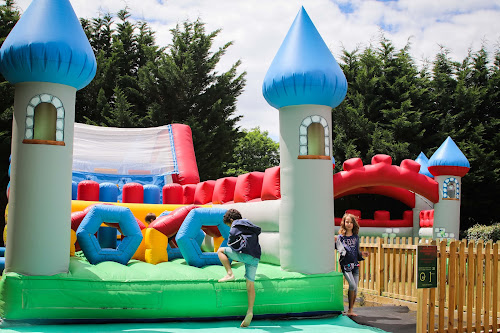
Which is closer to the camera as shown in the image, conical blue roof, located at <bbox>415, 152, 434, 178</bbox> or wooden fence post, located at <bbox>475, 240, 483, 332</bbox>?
wooden fence post, located at <bbox>475, 240, 483, 332</bbox>

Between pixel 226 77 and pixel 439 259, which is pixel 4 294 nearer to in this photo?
pixel 439 259

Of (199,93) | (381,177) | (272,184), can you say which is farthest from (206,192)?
(199,93)

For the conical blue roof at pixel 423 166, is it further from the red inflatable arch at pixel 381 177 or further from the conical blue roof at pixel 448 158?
the red inflatable arch at pixel 381 177

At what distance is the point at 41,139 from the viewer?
5.68 metres

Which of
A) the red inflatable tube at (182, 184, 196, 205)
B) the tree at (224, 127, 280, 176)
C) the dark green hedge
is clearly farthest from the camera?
the tree at (224, 127, 280, 176)

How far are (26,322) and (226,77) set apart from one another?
59.9 ft

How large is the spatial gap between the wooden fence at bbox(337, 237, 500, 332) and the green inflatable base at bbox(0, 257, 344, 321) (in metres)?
1.15

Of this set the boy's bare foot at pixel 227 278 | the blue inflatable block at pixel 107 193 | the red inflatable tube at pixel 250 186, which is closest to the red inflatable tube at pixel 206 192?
the blue inflatable block at pixel 107 193

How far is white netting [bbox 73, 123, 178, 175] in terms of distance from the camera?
37.4 ft

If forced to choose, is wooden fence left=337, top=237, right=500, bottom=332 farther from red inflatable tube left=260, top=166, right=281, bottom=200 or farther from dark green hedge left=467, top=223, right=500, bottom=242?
dark green hedge left=467, top=223, right=500, bottom=242

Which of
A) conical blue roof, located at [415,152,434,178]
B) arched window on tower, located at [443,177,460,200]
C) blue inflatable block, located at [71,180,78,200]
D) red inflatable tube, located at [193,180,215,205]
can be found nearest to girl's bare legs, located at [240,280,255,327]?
red inflatable tube, located at [193,180,215,205]

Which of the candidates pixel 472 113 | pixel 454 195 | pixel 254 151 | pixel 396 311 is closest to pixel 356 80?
pixel 472 113

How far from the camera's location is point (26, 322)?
5.39 m

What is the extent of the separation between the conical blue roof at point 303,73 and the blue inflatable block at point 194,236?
5.31 feet
